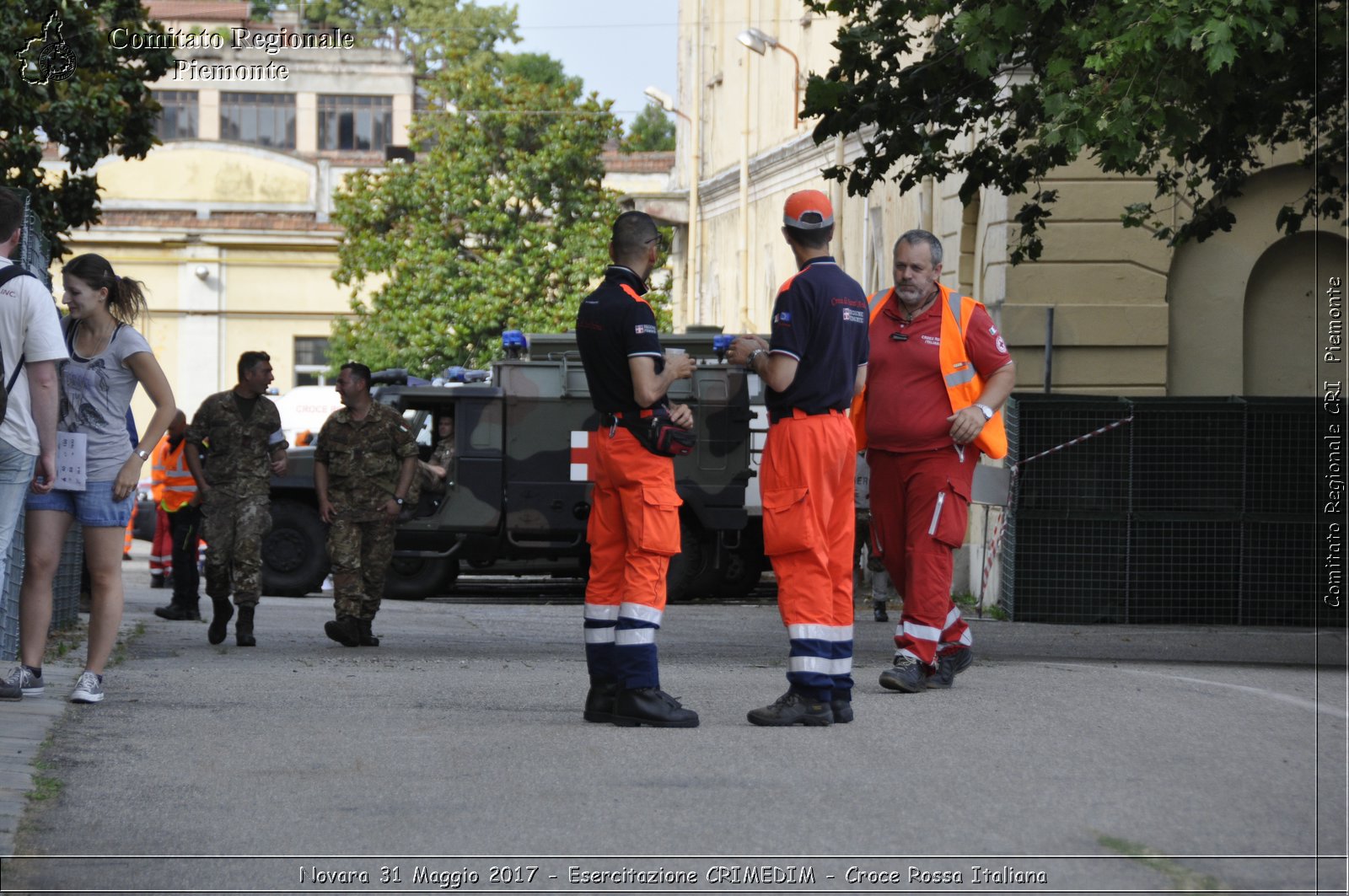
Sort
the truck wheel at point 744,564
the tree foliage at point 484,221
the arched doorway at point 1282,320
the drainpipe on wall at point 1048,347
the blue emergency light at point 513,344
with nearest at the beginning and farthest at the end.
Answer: the drainpipe on wall at point 1048,347
the arched doorway at point 1282,320
the blue emergency light at point 513,344
the truck wheel at point 744,564
the tree foliage at point 484,221

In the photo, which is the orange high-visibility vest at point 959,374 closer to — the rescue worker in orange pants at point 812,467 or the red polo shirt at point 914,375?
the red polo shirt at point 914,375

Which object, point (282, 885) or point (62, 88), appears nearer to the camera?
point (282, 885)

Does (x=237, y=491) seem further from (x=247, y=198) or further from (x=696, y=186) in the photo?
(x=247, y=198)

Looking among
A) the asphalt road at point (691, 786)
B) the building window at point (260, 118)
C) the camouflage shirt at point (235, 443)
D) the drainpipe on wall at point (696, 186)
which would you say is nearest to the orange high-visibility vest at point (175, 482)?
the camouflage shirt at point (235, 443)

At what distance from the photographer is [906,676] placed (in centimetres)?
A: 833

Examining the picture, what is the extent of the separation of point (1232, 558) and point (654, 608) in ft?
26.0

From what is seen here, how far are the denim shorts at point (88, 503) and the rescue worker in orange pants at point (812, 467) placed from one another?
8.24 feet

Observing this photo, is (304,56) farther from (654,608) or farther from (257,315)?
(654,608)

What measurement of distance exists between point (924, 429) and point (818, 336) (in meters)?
1.23

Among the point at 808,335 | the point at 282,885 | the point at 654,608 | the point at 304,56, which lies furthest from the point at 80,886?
the point at 304,56

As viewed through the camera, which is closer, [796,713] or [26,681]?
[796,713]

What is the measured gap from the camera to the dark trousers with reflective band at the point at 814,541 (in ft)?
23.7

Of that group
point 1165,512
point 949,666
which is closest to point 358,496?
point 949,666

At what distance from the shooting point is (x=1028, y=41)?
11.1 meters
